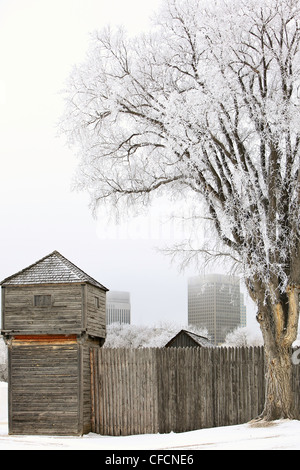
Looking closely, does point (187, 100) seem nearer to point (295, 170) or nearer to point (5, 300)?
point (295, 170)

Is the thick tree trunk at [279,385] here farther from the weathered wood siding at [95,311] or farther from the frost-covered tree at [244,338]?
the frost-covered tree at [244,338]

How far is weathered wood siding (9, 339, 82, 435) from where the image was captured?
1981 centimetres

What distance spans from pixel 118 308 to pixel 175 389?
11716 centimetres

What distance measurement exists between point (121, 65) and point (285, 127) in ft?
18.0

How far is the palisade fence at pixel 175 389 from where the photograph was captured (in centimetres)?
1925

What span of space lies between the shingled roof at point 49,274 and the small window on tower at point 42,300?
0.49 m

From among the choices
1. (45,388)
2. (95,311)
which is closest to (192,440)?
(45,388)

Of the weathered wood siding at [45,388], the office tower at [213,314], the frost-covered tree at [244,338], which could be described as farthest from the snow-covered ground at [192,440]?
the office tower at [213,314]

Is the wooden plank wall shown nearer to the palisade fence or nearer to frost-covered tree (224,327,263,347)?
the palisade fence

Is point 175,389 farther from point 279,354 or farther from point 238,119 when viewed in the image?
point 238,119

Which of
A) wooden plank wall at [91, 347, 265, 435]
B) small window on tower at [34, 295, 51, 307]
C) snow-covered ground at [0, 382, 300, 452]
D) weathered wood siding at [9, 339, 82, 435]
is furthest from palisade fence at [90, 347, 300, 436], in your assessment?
small window on tower at [34, 295, 51, 307]

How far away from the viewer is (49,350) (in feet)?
66.4
